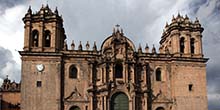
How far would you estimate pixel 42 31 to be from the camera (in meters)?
44.8

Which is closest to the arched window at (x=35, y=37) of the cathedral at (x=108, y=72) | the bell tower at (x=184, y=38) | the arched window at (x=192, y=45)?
the cathedral at (x=108, y=72)

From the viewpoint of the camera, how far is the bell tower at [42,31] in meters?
44.4

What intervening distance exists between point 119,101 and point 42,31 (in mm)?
12210

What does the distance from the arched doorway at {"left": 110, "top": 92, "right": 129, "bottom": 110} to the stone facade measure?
64.3 feet

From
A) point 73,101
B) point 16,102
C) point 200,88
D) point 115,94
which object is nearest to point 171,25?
point 200,88

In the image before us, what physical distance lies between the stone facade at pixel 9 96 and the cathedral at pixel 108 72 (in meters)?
15.6

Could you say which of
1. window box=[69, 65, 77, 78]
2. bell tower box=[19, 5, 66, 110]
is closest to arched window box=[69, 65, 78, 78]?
window box=[69, 65, 77, 78]

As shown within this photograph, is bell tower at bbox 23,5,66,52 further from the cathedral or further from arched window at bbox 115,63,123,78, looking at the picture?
arched window at bbox 115,63,123,78

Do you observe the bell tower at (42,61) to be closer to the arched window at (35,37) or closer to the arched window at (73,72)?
the arched window at (35,37)

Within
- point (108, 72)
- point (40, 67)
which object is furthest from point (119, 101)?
point (40, 67)

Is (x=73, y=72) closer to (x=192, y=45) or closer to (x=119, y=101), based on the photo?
(x=119, y=101)

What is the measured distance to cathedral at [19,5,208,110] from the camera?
1695 inches

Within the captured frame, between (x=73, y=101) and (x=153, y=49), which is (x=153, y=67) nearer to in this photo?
(x=153, y=49)

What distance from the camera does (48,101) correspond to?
139ft
